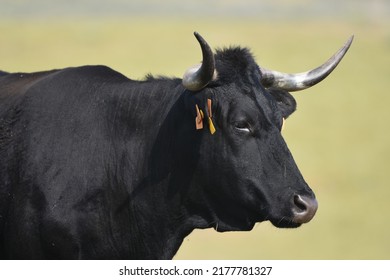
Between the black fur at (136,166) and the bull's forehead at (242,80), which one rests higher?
the bull's forehead at (242,80)

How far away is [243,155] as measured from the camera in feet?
24.6

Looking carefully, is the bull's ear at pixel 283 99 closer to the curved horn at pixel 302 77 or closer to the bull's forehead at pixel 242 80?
the curved horn at pixel 302 77

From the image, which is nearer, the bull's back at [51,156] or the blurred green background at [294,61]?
the bull's back at [51,156]

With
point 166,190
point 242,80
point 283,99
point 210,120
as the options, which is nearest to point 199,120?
point 210,120

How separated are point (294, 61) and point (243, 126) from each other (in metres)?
36.9

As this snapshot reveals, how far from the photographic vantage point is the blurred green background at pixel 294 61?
22062 millimetres

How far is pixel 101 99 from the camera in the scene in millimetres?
8102

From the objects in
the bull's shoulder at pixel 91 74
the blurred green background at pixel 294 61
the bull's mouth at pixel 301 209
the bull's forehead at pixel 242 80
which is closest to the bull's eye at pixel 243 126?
the bull's forehead at pixel 242 80

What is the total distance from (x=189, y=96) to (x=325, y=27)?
178 ft

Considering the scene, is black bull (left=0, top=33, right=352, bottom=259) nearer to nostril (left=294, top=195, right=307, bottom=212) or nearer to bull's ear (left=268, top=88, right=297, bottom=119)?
nostril (left=294, top=195, right=307, bottom=212)

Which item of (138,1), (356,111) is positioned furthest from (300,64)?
(138,1)

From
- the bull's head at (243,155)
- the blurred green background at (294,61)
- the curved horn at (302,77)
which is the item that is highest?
the curved horn at (302,77)

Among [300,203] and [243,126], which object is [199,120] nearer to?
[243,126]

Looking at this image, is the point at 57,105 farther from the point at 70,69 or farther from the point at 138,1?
the point at 138,1
